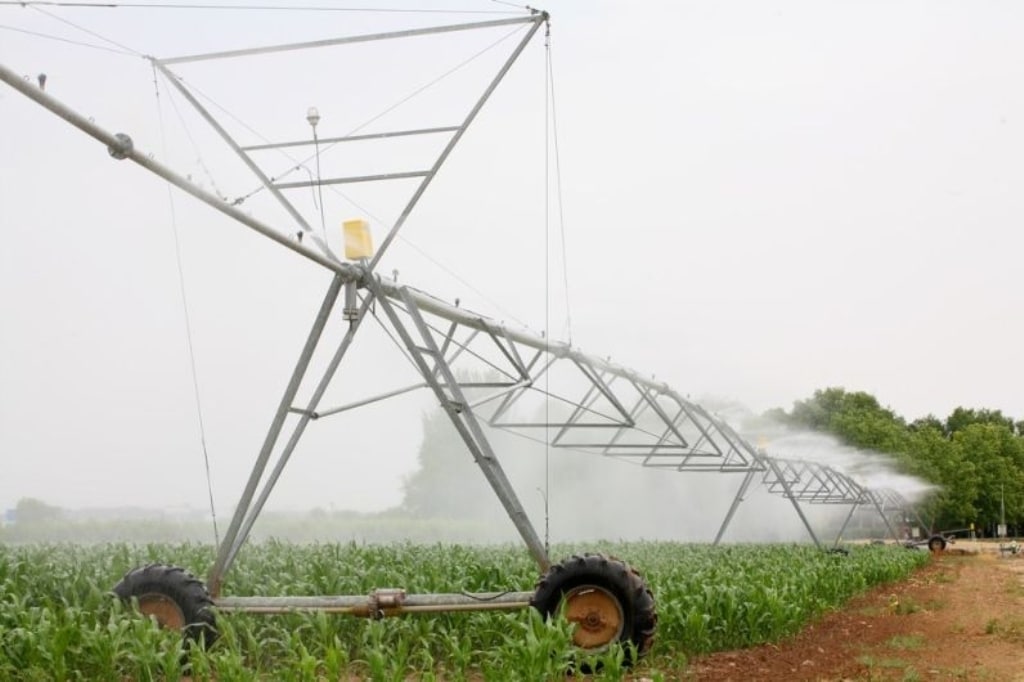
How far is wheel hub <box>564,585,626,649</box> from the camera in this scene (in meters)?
8.02

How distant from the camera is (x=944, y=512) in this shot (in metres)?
74.1

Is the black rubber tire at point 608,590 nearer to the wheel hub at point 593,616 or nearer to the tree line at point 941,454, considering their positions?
the wheel hub at point 593,616

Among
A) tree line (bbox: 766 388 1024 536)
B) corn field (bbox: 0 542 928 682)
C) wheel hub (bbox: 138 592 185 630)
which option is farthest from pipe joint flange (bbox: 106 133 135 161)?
tree line (bbox: 766 388 1024 536)

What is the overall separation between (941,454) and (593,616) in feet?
235

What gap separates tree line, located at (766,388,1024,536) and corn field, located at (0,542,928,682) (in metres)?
55.8

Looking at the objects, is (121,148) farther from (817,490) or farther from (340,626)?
(817,490)

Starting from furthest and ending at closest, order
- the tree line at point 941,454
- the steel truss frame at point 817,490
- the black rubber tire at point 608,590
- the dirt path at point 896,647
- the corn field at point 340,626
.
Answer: the tree line at point 941,454
the steel truss frame at point 817,490
the dirt path at point 896,647
the black rubber tire at point 608,590
the corn field at point 340,626

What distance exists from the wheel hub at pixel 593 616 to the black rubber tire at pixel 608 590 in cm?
2

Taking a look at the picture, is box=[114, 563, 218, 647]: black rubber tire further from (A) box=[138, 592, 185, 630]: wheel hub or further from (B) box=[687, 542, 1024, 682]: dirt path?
(B) box=[687, 542, 1024, 682]: dirt path

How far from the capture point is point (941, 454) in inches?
2901

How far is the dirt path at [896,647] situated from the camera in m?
8.74

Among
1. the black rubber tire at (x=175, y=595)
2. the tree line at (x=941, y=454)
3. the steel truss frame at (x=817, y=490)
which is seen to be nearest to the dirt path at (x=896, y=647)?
the black rubber tire at (x=175, y=595)

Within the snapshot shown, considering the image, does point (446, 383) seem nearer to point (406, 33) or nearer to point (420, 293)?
point (420, 293)

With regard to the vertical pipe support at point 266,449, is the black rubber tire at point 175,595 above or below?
below
